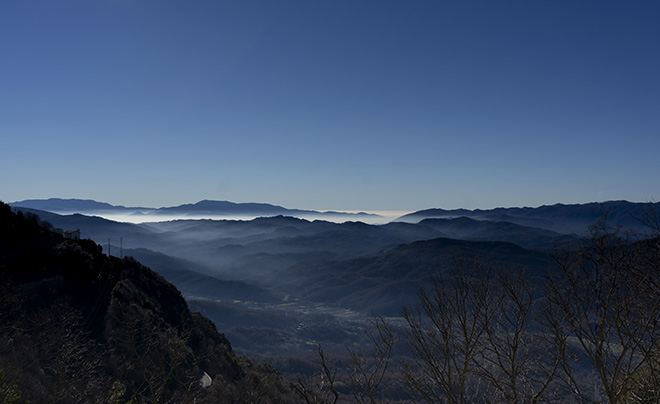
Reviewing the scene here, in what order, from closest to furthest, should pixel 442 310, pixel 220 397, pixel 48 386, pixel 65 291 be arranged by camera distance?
pixel 442 310 → pixel 48 386 → pixel 220 397 → pixel 65 291

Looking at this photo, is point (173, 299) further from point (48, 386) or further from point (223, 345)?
point (48, 386)

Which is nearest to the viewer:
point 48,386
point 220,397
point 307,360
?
A: point 48,386

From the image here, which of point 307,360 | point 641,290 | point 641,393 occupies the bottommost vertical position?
point 307,360

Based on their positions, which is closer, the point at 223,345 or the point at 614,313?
the point at 614,313

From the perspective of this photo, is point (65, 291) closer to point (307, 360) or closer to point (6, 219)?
point (6, 219)

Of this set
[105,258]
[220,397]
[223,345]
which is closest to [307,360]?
[223,345]

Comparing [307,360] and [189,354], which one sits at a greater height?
[189,354]
